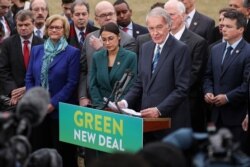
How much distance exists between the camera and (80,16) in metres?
8.70

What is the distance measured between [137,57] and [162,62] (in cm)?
74

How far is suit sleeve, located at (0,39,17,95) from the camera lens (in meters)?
7.93

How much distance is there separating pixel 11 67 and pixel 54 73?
26.0 inches

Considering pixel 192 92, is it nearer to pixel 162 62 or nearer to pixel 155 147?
pixel 162 62

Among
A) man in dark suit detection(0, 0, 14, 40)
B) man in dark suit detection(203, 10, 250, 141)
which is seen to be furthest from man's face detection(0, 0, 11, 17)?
man in dark suit detection(203, 10, 250, 141)

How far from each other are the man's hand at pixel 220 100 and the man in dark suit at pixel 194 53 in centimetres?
51

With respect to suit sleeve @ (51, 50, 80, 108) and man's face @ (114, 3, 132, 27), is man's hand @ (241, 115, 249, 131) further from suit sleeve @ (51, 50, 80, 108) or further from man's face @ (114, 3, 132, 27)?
man's face @ (114, 3, 132, 27)

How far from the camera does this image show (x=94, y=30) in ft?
28.7

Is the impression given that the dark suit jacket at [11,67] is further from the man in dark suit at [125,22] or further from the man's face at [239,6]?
the man's face at [239,6]

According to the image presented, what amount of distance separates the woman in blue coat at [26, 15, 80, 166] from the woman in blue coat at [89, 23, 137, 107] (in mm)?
424

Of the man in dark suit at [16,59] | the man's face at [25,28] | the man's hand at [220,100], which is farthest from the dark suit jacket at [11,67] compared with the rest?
the man's hand at [220,100]

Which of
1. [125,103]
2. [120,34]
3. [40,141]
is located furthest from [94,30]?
[125,103]

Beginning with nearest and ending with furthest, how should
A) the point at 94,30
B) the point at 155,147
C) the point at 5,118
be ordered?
→ the point at 155,147 → the point at 5,118 → the point at 94,30

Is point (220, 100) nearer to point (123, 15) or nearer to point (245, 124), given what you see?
point (245, 124)
